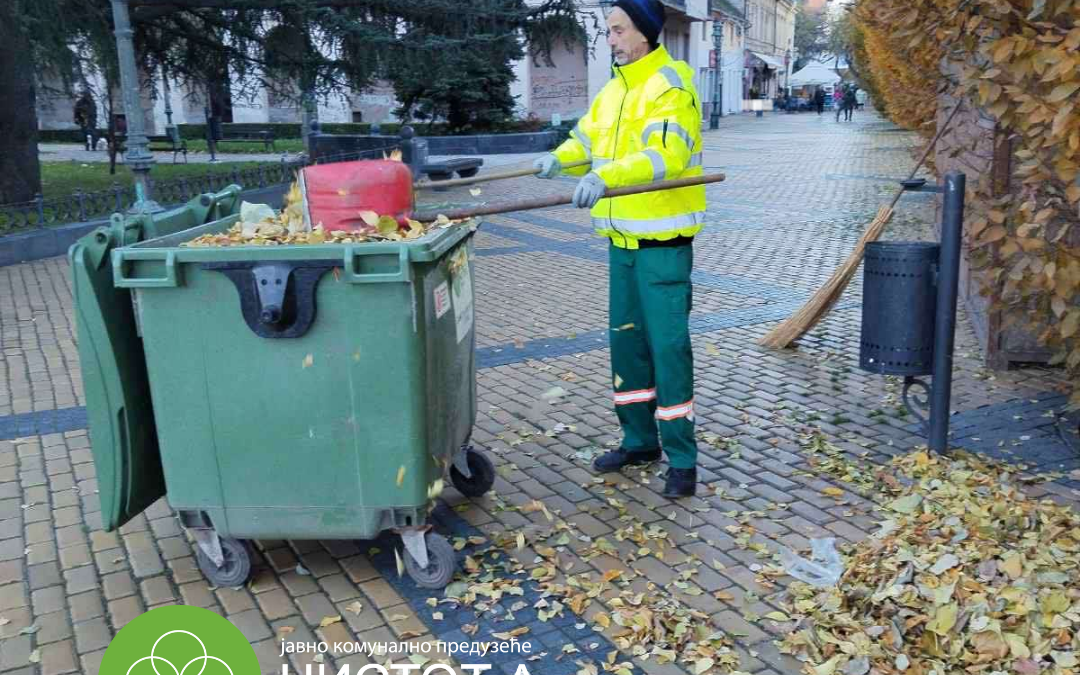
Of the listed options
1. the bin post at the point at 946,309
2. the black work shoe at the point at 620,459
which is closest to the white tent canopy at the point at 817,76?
the bin post at the point at 946,309

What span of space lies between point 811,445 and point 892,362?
565mm

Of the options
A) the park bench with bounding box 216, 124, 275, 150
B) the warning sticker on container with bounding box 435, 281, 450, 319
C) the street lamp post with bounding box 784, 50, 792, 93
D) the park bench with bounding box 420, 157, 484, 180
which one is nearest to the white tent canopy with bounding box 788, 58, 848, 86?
the street lamp post with bounding box 784, 50, 792, 93

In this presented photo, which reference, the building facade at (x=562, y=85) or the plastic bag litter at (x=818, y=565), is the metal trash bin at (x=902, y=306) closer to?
the plastic bag litter at (x=818, y=565)

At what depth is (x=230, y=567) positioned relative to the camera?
3.50 m

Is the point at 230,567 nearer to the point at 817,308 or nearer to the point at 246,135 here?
the point at 817,308

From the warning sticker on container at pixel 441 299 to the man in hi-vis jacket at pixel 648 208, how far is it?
1.91 feet

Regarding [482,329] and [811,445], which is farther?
[482,329]

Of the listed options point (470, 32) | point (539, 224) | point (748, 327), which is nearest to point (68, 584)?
point (748, 327)

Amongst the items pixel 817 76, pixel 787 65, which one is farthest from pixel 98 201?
pixel 787 65

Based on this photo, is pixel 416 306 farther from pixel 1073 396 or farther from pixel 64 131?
pixel 64 131

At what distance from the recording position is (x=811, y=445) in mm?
4758

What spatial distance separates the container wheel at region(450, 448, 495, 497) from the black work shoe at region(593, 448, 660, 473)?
534 millimetres

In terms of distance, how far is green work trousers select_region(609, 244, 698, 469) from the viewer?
3.98m

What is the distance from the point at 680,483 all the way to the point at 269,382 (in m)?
1.81
